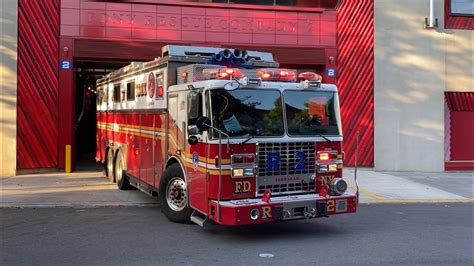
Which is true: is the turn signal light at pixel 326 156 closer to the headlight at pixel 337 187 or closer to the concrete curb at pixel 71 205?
the headlight at pixel 337 187

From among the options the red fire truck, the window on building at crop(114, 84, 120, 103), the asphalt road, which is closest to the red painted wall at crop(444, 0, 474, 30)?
the asphalt road

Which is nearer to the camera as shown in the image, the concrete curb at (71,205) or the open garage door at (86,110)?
the concrete curb at (71,205)

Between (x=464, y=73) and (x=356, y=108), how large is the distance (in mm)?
3791

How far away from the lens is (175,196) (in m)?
8.36

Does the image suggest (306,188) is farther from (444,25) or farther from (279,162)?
(444,25)

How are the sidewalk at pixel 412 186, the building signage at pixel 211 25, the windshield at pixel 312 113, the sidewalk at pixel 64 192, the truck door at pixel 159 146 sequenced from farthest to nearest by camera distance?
the building signage at pixel 211 25
the sidewalk at pixel 412 186
the sidewalk at pixel 64 192
the truck door at pixel 159 146
the windshield at pixel 312 113

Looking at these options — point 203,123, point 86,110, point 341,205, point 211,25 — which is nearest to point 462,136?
point 211,25

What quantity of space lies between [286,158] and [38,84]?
1007cm

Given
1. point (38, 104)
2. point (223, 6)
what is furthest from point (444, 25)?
point (38, 104)

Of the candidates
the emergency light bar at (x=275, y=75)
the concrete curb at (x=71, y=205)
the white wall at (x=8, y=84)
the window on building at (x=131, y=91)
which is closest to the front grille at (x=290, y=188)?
the emergency light bar at (x=275, y=75)

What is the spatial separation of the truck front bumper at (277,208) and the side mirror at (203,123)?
1.04 metres

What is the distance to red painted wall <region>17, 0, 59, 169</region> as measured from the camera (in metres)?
14.6

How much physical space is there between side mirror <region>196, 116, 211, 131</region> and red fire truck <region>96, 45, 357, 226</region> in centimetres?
2

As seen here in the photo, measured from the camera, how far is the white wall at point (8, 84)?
14.3 metres
